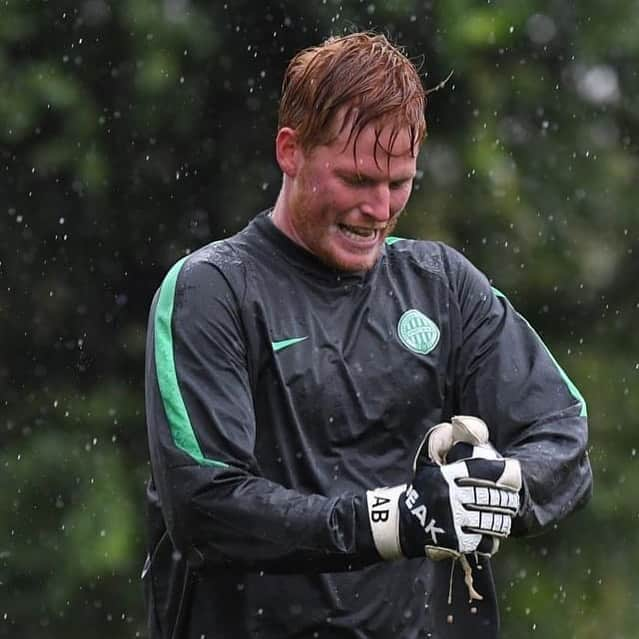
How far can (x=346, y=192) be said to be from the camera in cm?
402

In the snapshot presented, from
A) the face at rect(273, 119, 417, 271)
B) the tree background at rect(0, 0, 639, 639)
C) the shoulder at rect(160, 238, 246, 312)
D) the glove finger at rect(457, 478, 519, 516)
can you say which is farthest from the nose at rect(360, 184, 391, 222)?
the tree background at rect(0, 0, 639, 639)

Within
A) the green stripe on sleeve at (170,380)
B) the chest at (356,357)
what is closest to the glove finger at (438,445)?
the chest at (356,357)

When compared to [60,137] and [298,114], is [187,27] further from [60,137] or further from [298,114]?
[298,114]

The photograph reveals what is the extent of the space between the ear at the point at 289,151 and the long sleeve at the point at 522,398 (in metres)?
0.47

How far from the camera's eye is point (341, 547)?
12.2ft

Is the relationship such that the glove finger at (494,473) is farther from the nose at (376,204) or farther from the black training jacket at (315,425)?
the nose at (376,204)

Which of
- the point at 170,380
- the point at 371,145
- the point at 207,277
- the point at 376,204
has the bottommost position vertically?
the point at 170,380

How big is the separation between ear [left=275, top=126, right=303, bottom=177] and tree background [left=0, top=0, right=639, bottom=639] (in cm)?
362

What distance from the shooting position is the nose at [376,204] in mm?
4008

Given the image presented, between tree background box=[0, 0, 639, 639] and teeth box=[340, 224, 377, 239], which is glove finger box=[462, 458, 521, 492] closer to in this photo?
teeth box=[340, 224, 377, 239]

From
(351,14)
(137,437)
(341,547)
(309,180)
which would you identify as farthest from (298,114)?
(137,437)

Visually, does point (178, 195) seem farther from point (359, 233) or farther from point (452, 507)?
point (452, 507)

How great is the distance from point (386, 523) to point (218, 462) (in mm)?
379

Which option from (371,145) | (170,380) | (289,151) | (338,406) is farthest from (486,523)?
(289,151)
